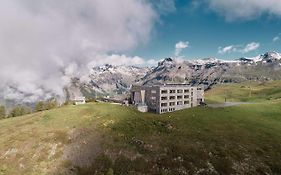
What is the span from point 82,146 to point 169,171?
30270 mm

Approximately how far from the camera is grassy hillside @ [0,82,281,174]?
92062 mm

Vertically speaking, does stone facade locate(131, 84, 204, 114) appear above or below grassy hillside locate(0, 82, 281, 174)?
above

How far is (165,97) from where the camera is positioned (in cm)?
16725

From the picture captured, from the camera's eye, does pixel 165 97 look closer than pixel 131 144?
No

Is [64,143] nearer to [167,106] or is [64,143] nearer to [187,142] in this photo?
[187,142]

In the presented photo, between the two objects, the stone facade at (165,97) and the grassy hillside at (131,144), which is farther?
the stone facade at (165,97)

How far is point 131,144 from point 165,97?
6779cm

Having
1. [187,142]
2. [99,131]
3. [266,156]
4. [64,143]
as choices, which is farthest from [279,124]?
[64,143]

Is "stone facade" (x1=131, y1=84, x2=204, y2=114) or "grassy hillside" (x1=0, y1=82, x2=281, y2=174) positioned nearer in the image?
"grassy hillside" (x1=0, y1=82, x2=281, y2=174)

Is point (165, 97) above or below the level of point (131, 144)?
above

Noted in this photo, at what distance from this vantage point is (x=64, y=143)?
336 feet

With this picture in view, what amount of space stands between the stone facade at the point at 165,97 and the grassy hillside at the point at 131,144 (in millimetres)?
29489

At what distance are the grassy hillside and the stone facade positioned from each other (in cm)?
2949

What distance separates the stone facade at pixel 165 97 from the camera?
166 meters
